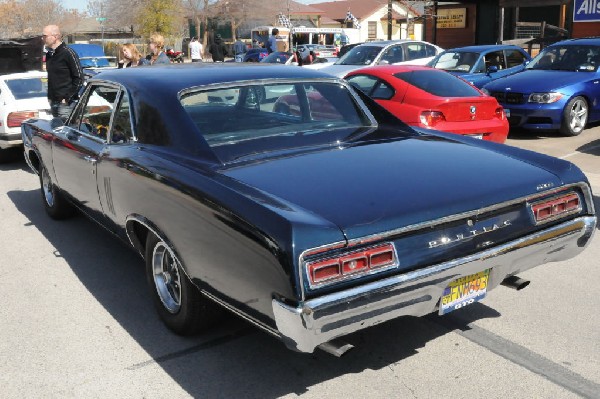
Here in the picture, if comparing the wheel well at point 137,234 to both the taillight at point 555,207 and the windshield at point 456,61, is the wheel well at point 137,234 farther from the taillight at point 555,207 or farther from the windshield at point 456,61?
the windshield at point 456,61

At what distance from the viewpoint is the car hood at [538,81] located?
10648mm

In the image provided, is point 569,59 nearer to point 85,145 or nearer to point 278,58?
point 85,145

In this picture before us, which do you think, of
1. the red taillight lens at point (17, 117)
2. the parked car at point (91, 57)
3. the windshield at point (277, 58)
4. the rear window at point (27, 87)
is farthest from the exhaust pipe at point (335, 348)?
the windshield at point (277, 58)

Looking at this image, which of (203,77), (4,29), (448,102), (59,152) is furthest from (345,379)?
(4,29)

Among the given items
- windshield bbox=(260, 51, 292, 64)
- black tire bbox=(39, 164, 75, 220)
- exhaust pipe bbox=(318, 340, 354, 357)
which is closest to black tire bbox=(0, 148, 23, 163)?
black tire bbox=(39, 164, 75, 220)

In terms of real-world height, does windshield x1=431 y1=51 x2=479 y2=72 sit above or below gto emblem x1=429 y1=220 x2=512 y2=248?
above

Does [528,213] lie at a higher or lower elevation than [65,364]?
higher

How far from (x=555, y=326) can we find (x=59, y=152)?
4.12 meters

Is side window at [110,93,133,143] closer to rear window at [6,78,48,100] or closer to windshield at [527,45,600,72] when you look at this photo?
rear window at [6,78,48,100]

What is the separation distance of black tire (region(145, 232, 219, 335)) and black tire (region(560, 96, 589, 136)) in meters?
8.44

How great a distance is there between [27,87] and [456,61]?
8.29 meters

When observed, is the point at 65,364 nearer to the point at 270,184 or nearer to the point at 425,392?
the point at 270,184

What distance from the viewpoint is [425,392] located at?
3293mm

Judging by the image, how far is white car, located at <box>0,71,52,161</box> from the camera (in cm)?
934
